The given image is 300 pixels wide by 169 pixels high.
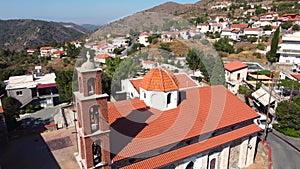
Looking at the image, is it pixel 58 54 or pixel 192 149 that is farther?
pixel 58 54

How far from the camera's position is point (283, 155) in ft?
79.2

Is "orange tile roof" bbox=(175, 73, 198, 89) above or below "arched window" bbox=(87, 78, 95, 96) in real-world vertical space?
below

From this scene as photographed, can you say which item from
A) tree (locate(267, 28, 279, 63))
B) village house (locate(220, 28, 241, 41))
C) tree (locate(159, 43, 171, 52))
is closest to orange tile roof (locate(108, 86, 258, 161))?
tree (locate(267, 28, 279, 63))

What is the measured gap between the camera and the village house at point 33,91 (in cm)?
3775

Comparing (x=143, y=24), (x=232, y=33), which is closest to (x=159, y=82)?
(x=143, y=24)

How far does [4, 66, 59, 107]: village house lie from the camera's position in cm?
3775

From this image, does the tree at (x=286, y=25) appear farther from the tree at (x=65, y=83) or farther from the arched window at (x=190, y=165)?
the arched window at (x=190, y=165)

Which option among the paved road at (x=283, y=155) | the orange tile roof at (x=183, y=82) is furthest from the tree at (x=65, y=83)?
the paved road at (x=283, y=155)

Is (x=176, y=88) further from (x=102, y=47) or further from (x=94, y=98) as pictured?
(x=102, y=47)

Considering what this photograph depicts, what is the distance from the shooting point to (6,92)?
3888 cm

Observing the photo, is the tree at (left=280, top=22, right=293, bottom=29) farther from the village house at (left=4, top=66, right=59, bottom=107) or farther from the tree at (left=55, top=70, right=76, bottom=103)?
the village house at (left=4, top=66, right=59, bottom=107)

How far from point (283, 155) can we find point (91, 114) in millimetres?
20818

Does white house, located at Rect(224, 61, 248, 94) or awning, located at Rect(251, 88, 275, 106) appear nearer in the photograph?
awning, located at Rect(251, 88, 275, 106)

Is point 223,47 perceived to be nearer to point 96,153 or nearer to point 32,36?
point 96,153
